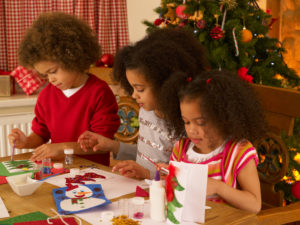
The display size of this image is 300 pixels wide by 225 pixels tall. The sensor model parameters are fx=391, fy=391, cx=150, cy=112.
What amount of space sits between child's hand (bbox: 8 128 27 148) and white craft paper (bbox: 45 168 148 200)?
1.61 ft

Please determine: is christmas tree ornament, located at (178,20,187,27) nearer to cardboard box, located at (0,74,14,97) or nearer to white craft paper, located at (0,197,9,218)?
cardboard box, located at (0,74,14,97)

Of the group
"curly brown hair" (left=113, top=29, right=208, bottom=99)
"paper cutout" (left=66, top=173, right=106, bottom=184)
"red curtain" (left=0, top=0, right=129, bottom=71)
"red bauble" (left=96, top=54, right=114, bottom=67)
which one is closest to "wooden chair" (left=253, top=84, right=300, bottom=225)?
"curly brown hair" (left=113, top=29, right=208, bottom=99)

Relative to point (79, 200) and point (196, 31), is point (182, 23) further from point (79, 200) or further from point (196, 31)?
point (79, 200)

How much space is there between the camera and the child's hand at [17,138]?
1846 millimetres

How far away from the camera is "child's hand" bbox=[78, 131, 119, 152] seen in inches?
63.6

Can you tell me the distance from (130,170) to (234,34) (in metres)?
1.34

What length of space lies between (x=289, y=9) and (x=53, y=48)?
9.17 feet

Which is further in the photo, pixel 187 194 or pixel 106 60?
pixel 106 60

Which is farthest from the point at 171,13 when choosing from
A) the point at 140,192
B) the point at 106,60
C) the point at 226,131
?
the point at 140,192

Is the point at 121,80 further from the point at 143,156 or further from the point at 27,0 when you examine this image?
the point at 27,0

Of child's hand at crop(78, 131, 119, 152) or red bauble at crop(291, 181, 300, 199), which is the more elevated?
child's hand at crop(78, 131, 119, 152)

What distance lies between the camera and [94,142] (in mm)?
1662

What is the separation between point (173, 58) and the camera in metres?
1.51

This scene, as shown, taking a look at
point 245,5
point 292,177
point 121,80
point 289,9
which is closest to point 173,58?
point 121,80
